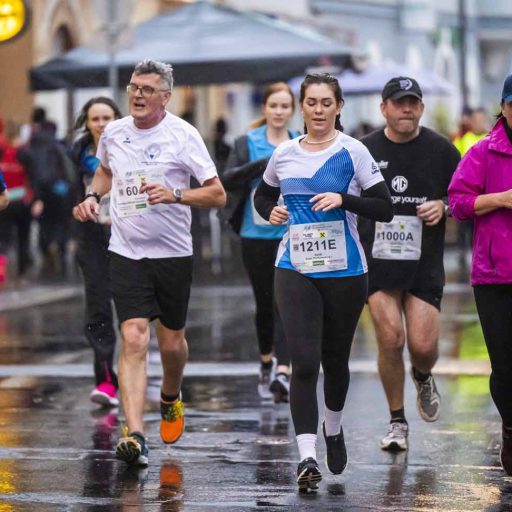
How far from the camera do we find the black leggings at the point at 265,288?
1128 cm

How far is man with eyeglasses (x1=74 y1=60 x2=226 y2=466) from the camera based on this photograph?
8.67 metres

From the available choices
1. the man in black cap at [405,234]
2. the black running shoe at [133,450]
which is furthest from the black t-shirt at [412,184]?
the black running shoe at [133,450]

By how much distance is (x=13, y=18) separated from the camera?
14.6 m

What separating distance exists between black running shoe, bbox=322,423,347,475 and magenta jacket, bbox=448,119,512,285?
0.97 m

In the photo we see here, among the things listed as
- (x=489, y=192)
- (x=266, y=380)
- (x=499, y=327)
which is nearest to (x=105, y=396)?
(x=266, y=380)

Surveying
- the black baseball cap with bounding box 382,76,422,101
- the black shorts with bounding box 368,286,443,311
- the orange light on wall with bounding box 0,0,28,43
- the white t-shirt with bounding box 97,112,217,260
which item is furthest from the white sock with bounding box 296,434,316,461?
the orange light on wall with bounding box 0,0,28,43

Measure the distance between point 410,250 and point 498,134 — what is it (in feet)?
4.22

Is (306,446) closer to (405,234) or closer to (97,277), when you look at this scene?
(405,234)

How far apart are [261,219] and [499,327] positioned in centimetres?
329

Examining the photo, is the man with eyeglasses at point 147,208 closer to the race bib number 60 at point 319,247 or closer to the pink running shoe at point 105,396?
the race bib number 60 at point 319,247

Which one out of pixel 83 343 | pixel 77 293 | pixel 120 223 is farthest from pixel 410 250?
pixel 77 293

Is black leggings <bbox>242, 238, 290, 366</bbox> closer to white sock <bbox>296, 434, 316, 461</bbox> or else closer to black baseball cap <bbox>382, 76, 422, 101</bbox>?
black baseball cap <bbox>382, 76, 422, 101</bbox>

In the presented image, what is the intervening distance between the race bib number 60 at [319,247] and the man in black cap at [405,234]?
1185mm

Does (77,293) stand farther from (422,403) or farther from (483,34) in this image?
(483,34)
